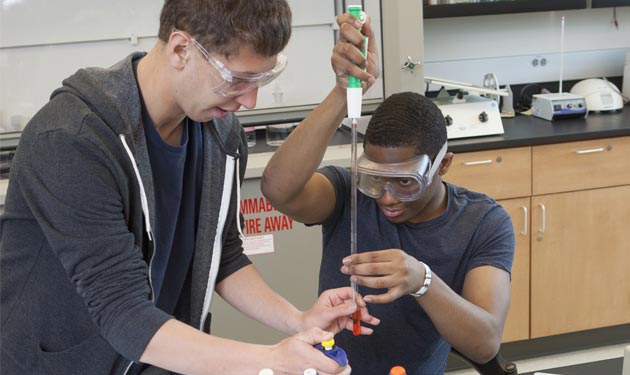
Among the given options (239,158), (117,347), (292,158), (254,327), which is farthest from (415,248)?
(254,327)

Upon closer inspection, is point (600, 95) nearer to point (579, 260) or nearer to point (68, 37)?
point (579, 260)

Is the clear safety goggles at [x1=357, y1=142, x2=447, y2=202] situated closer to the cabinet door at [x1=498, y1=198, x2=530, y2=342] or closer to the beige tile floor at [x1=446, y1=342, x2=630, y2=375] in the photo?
the cabinet door at [x1=498, y1=198, x2=530, y2=342]

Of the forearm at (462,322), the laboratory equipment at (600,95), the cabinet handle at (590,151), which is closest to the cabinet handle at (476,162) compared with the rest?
the cabinet handle at (590,151)

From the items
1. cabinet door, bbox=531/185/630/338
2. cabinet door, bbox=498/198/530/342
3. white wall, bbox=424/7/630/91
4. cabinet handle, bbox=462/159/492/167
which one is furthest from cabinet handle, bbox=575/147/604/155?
white wall, bbox=424/7/630/91

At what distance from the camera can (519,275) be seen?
3.03 metres

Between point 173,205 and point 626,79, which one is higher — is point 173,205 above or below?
above

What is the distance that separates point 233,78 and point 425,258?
69 centimetres

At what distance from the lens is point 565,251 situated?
3049mm

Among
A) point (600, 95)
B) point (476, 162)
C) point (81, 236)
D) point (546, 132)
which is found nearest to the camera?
point (81, 236)

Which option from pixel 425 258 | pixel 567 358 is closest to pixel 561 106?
pixel 567 358

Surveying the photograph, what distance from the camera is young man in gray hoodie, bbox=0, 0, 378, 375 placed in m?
1.11

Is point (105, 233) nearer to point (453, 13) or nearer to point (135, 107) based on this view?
point (135, 107)

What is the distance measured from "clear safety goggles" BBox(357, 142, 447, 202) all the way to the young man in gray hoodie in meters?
0.36

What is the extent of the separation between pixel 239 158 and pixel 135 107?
31 cm
